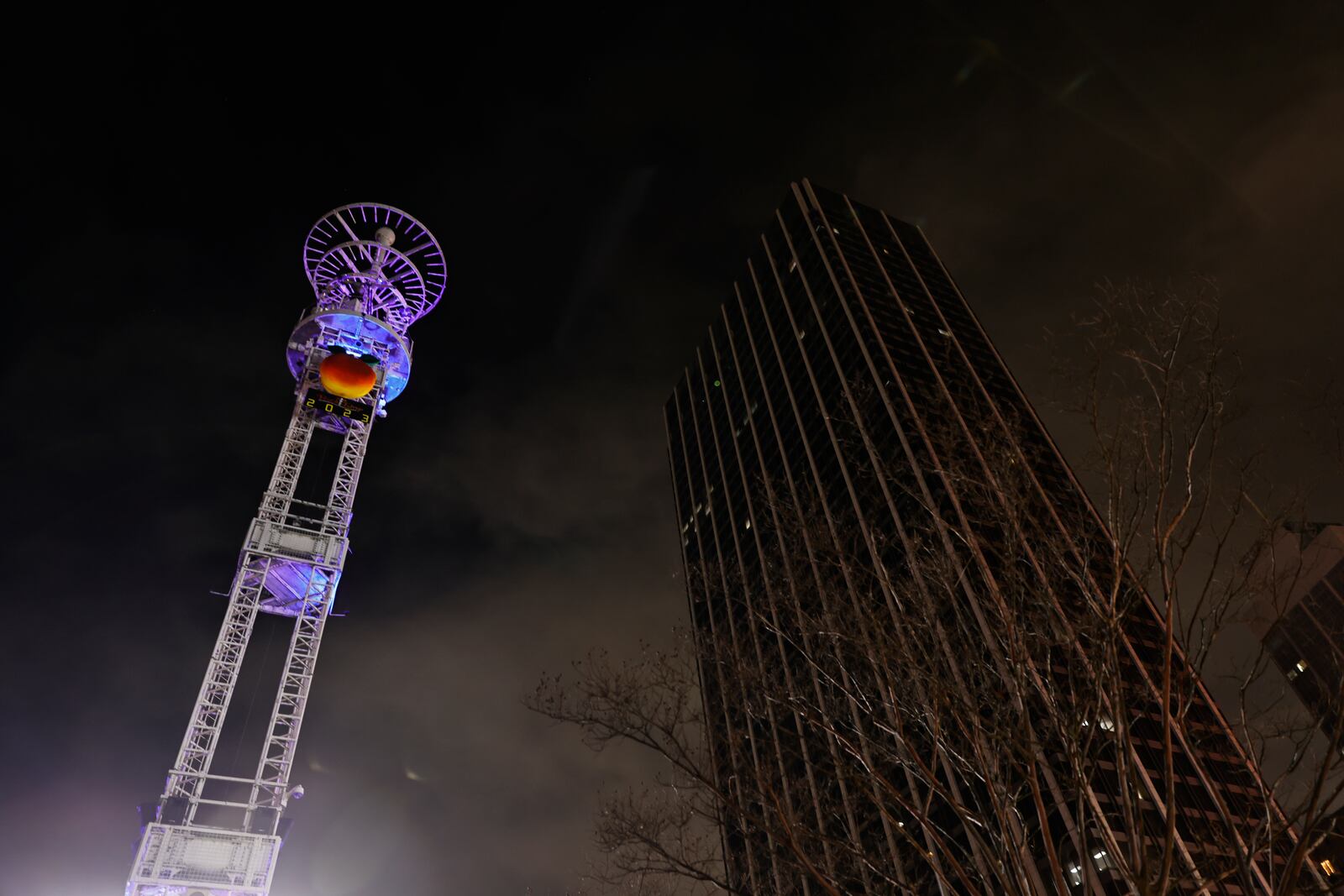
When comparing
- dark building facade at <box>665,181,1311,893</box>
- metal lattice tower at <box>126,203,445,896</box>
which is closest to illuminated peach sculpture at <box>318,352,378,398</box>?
metal lattice tower at <box>126,203,445,896</box>

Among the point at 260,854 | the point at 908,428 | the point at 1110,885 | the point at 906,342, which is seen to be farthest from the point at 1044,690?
the point at 906,342

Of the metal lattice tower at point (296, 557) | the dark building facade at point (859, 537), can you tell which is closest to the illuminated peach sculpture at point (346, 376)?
the metal lattice tower at point (296, 557)

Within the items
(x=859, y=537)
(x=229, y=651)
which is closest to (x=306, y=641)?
(x=229, y=651)

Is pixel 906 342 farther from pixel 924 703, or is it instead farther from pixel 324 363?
pixel 924 703

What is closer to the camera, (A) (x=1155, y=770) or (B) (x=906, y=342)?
(A) (x=1155, y=770)

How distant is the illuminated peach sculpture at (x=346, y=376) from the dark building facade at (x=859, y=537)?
21969 mm

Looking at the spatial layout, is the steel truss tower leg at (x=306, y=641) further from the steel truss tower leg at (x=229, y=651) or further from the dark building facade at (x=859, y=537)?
the dark building facade at (x=859, y=537)

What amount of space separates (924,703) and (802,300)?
235 ft

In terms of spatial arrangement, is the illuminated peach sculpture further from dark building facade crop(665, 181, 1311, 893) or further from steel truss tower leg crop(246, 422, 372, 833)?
dark building facade crop(665, 181, 1311, 893)

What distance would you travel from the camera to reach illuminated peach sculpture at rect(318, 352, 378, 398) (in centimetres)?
4197

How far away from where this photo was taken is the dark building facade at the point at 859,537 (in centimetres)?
1112

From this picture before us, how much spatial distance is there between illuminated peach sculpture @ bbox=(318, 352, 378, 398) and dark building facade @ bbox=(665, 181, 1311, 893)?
865 inches

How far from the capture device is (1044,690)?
9.33 m

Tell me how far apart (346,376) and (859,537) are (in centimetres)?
3360
